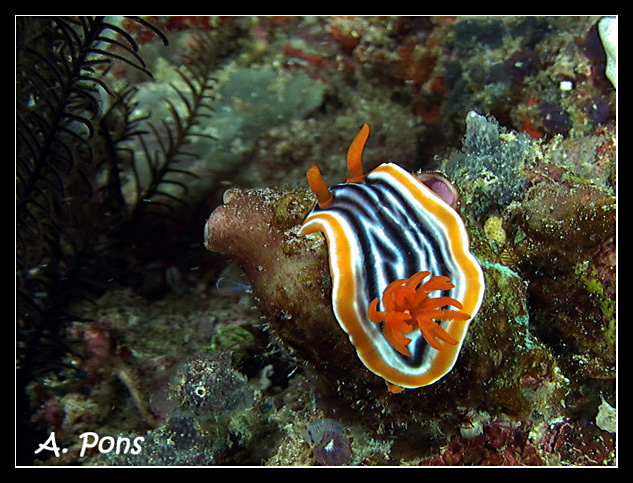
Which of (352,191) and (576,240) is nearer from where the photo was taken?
(352,191)

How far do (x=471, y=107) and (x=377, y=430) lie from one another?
10.3ft

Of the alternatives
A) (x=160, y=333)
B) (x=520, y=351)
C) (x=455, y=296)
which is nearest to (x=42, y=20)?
(x=160, y=333)

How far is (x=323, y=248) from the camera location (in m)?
1.82

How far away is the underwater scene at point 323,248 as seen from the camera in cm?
181

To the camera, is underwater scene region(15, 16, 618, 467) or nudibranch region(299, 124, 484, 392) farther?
underwater scene region(15, 16, 618, 467)

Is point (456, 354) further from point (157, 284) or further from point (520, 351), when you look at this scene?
point (157, 284)

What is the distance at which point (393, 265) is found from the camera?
176cm

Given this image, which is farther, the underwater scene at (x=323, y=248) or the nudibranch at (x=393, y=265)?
the underwater scene at (x=323, y=248)

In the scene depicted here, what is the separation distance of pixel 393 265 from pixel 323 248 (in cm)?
31

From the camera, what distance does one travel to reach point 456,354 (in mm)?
1713

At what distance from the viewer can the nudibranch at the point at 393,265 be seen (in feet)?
5.55

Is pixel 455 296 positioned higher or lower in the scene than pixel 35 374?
higher

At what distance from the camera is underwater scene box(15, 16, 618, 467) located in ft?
5.94

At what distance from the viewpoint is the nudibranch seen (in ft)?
5.55
